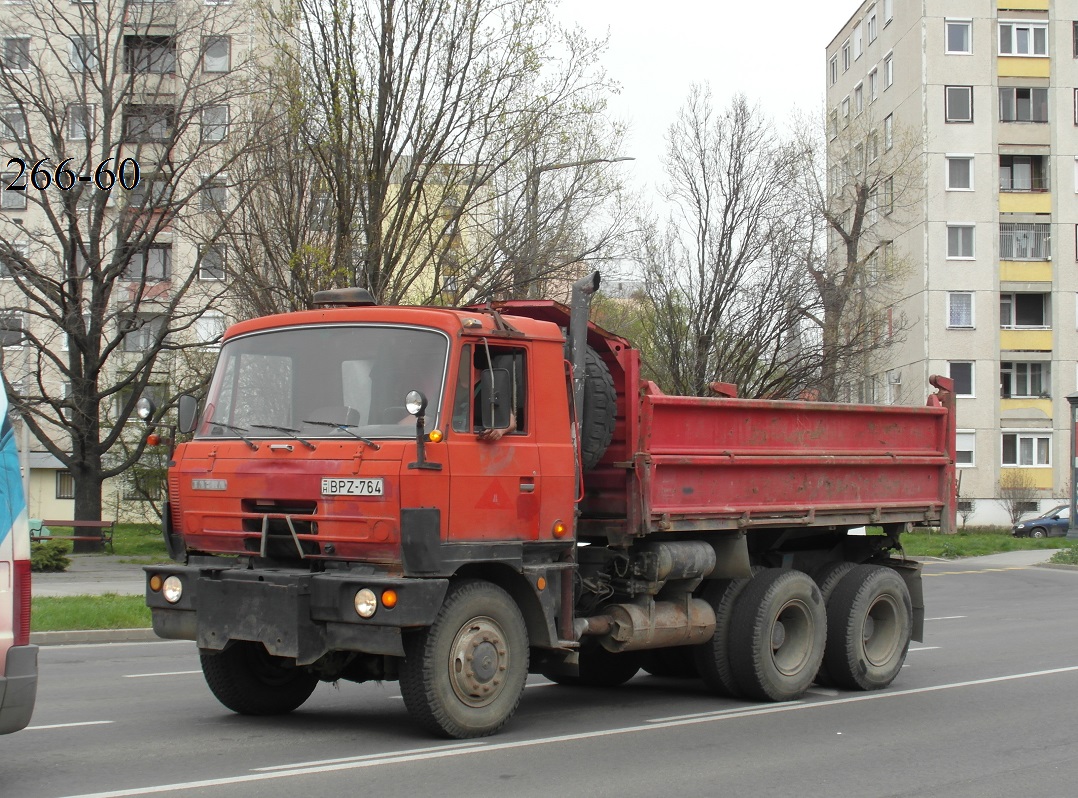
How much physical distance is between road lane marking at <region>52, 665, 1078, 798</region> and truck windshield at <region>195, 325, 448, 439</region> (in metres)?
1.90

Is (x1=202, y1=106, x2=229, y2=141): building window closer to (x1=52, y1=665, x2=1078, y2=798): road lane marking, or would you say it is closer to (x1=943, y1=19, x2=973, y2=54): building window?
(x1=52, y1=665, x2=1078, y2=798): road lane marking

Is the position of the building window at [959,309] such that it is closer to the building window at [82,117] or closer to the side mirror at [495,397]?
the building window at [82,117]

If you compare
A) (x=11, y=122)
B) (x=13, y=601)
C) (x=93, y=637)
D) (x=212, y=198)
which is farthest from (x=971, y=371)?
(x=13, y=601)

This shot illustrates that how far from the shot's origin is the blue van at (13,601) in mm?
6395

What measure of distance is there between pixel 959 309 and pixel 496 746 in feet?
171

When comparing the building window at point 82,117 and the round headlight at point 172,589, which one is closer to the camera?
the round headlight at point 172,589

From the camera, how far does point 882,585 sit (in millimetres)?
11555

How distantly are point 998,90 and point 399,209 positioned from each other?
4182 cm

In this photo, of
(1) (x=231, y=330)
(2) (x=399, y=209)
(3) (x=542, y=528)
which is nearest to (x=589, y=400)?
(3) (x=542, y=528)

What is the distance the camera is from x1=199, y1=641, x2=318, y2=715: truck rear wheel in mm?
9008

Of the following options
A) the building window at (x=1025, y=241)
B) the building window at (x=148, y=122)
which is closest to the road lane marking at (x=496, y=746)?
the building window at (x=148, y=122)

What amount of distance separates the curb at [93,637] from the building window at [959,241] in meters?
47.4

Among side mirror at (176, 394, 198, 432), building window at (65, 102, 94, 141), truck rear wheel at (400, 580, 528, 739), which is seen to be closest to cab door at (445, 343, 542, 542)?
truck rear wheel at (400, 580, 528, 739)

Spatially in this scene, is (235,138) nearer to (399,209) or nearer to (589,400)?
(399,209)
